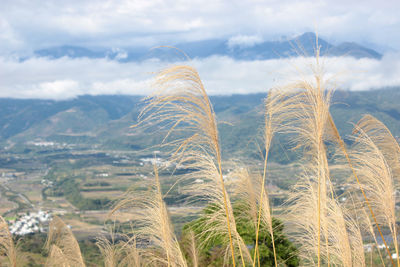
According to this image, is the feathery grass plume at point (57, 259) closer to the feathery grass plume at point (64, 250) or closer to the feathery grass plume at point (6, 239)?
the feathery grass plume at point (64, 250)

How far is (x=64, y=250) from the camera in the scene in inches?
200

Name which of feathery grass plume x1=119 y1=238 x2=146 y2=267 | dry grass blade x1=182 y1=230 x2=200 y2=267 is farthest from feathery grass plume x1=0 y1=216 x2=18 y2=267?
dry grass blade x1=182 y1=230 x2=200 y2=267

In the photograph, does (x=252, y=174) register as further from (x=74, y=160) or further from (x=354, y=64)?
(x=74, y=160)

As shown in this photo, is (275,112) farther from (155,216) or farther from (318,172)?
(155,216)

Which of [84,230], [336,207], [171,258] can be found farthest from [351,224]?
[84,230]

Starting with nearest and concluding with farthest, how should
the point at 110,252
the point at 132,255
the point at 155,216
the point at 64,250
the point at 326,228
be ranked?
the point at 326,228
the point at 155,216
the point at 132,255
the point at 110,252
the point at 64,250

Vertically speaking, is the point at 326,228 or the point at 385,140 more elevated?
the point at 385,140

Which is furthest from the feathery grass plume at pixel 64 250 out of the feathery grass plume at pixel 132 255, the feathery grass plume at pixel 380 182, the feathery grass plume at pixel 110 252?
the feathery grass plume at pixel 380 182

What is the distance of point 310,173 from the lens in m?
4.56

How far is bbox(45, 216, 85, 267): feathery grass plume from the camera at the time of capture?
471 cm

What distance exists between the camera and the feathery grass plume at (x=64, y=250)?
4710 mm

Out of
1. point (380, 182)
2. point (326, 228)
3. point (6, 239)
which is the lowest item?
point (6, 239)

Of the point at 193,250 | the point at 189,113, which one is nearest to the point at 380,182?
the point at 189,113

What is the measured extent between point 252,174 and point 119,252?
1968 millimetres
